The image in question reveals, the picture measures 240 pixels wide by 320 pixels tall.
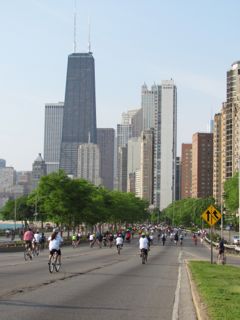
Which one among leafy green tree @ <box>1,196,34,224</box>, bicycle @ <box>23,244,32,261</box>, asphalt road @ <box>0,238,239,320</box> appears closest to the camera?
asphalt road @ <box>0,238,239,320</box>

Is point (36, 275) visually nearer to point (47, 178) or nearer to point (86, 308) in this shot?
point (86, 308)

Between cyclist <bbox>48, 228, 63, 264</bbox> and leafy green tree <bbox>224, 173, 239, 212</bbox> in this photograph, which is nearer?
cyclist <bbox>48, 228, 63, 264</bbox>

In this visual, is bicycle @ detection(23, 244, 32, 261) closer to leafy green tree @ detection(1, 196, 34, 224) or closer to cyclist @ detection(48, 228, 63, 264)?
cyclist @ detection(48, 228, 63, 264)

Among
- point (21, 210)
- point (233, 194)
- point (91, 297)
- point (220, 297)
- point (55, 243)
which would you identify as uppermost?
point (233, 194)

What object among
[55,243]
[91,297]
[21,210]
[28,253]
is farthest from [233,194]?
[91,297]

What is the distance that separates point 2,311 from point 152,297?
17.3ft

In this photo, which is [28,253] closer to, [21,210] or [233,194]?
[233,194]

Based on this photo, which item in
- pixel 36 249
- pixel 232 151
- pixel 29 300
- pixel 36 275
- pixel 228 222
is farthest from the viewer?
pixel 232 151

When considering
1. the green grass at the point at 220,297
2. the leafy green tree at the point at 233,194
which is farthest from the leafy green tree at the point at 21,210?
the green grass at the point at 220,297

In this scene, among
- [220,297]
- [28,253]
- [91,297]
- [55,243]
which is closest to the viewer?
[220,297]

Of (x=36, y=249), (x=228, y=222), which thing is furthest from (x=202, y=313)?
(x=228, y=222)

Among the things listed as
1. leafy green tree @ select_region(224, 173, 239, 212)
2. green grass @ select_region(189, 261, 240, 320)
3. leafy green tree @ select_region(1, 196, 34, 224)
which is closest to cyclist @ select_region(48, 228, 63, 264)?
green grass @ select_region(189, 261, 240, 320)

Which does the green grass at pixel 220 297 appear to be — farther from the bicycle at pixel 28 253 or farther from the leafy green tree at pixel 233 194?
the leafy green tree at pixel 233 194

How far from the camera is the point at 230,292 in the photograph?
17344 mm
